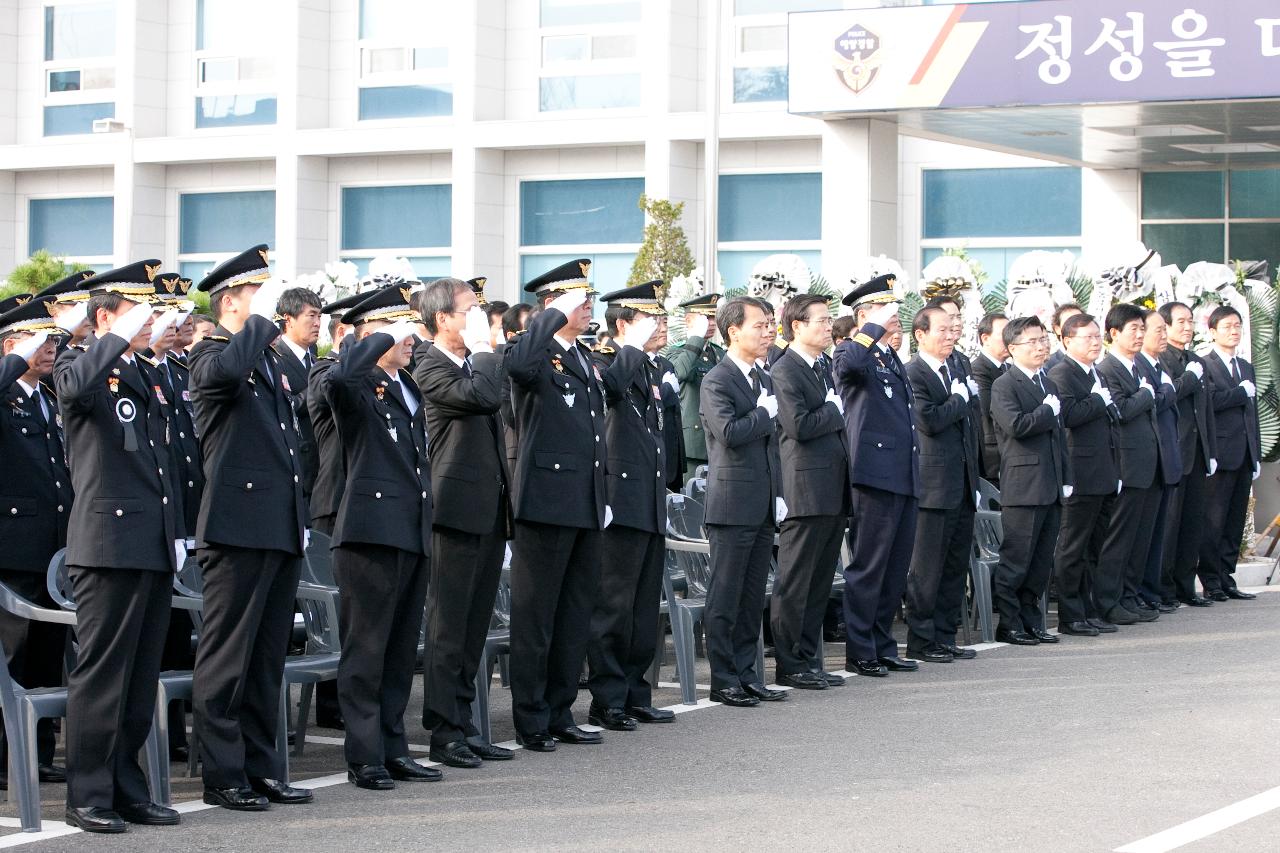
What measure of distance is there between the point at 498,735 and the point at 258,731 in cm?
174

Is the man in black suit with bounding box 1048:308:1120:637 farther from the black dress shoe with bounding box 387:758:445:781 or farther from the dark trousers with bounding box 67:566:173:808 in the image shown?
the dark trousers with bounding box 67:566:173:808

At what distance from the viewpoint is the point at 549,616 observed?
27.6ft

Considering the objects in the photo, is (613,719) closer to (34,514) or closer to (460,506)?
(460,506)

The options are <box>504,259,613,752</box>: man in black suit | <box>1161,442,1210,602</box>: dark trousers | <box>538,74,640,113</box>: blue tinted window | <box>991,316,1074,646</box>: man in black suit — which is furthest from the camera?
<box>538,74,640,113</box>: blue tinted window

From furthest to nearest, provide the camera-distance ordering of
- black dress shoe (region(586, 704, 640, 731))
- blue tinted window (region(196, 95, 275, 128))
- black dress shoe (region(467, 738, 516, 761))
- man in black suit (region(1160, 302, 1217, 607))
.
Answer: blue tinted window (region(196, 95, 275, 128)) → man in black suit (region(1160, 302, 1217, 607)) → black dress shoe (region(586, 704, 640, 731)) → black dress shoe (region(467, 738, 516, 761))

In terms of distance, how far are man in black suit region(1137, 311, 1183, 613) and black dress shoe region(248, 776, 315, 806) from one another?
7.33 metres

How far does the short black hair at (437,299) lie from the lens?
7.91 meters

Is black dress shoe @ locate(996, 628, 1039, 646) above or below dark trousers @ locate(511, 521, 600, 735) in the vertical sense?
below

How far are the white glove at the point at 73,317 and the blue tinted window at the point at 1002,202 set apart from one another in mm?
21655

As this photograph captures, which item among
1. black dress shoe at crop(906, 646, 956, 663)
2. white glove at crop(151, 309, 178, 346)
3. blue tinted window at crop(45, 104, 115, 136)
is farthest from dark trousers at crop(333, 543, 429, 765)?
blue tinted window at crop(45, 104, 115, 136)

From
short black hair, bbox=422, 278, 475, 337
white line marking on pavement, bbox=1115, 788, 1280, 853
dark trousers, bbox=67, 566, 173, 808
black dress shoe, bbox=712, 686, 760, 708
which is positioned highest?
short black hair, bbox=422, 278, 475, 337

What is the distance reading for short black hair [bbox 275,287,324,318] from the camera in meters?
8.40

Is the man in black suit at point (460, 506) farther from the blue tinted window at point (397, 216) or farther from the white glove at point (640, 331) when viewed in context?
the blue tinted window at point (397, 216)

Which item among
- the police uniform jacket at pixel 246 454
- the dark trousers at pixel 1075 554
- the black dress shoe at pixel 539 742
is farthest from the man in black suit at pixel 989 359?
the police uniform jacket at pixel 246 454
